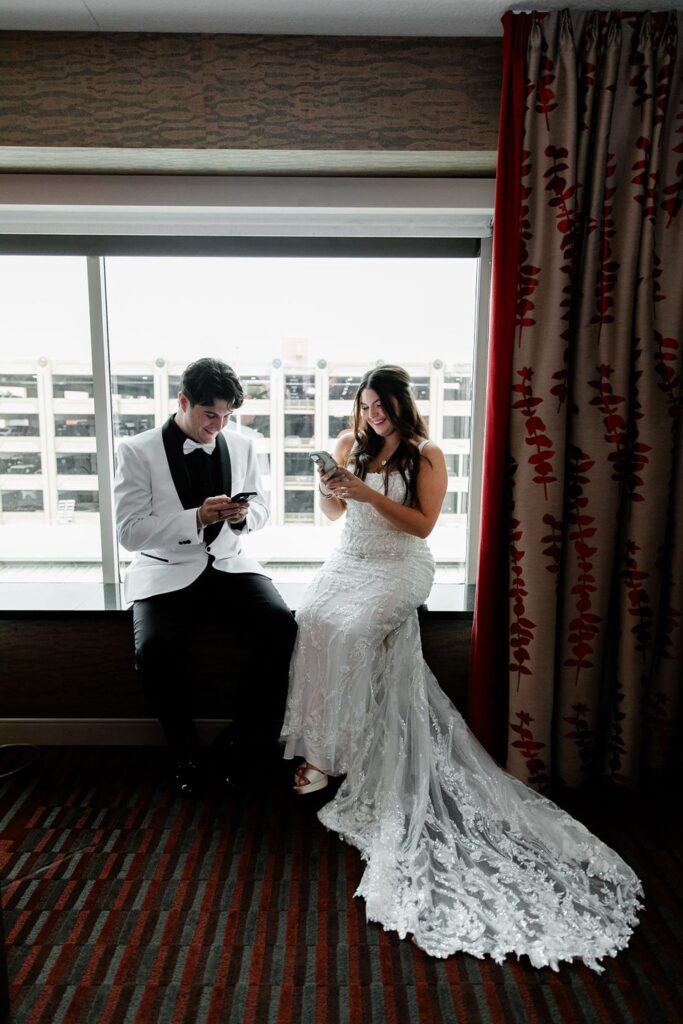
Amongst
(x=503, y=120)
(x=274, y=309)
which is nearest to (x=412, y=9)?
(x=503, y=120)

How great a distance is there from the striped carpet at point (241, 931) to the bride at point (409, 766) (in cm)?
6

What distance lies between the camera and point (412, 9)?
189 centimetres

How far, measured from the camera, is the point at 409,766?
1.97 metres

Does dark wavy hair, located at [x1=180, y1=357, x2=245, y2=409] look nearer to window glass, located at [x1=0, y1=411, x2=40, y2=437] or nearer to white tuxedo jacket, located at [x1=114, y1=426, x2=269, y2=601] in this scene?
white tuxedo jacket, located at [x1=114, y1=426, x2=269, y2=601]

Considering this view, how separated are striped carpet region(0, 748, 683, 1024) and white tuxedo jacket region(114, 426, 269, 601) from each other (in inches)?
28.6

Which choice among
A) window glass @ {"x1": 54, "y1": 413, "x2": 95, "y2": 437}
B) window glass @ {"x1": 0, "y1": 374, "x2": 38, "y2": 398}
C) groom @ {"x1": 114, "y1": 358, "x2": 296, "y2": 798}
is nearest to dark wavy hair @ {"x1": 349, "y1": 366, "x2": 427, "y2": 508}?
groom @ {"x1": 114, "y1": 358, "x2": 296, "y2": 798}

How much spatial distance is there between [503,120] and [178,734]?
2202 millimetres

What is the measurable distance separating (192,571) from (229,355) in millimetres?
916

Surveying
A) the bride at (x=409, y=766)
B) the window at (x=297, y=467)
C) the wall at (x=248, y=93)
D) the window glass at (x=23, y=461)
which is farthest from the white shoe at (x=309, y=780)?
the wall at (x=248, y=93)

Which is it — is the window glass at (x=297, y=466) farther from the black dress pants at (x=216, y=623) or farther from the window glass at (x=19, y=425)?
the window glass at (x=19, y=425)

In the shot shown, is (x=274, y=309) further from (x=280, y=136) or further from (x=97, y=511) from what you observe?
(x=97, y=511)

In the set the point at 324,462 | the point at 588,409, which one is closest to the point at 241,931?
the point at 324,462

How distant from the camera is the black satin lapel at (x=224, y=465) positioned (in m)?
2.30

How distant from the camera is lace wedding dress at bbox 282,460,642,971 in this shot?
5.12ft
